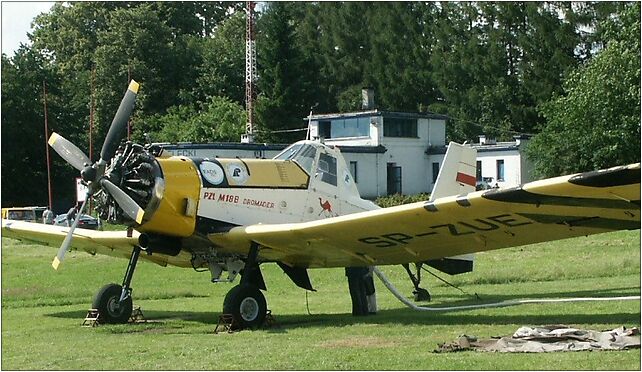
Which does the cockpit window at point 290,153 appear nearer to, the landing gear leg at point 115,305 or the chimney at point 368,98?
the landing gear leg at point 115,305

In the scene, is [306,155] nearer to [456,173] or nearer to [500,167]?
[456,173]

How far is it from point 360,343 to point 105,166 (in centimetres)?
476

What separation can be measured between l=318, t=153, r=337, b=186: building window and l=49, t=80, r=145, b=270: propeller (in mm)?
3216

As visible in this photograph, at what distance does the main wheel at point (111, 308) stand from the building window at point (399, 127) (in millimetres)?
39864

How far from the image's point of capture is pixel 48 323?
16.2 metres

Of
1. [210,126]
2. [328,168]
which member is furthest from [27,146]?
[328,168]

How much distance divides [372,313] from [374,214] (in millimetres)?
3808

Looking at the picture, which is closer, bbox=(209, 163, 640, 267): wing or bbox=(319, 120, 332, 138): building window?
bbox=(209, 163, 640, 267): wing

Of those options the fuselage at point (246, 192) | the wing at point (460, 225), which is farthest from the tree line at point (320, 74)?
the wing at point (460, 225)

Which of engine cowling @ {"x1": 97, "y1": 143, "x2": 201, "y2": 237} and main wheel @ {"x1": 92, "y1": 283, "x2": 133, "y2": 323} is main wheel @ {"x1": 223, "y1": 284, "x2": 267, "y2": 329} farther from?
main wheel @ {"x1": 92, "y1": 283, "x2": 133, "y2": 323}

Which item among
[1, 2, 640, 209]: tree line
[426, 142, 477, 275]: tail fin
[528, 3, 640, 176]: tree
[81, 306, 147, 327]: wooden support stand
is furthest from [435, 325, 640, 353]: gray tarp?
[1, 2, 640, 209]: tree line

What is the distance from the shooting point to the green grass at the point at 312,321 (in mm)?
10188

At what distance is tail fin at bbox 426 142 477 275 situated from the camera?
1761 centimetres

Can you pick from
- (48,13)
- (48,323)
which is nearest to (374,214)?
(48,323)
